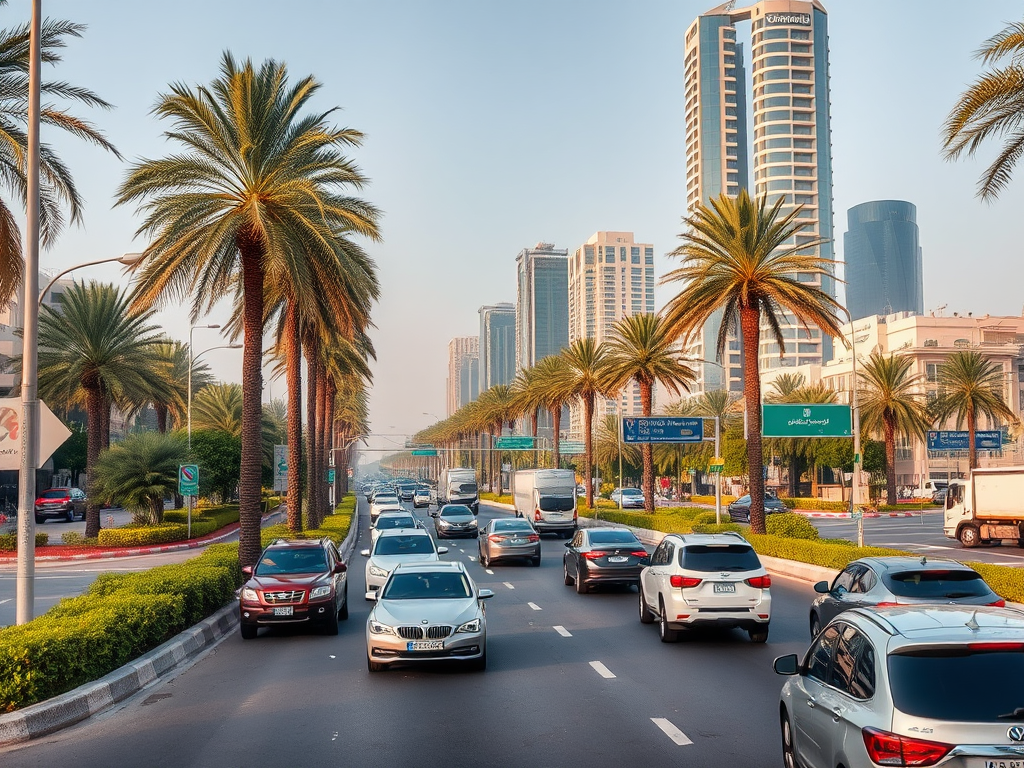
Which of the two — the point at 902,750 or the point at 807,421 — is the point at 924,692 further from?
the point at 807,421

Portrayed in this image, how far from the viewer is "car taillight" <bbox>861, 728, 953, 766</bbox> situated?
5.32 meters

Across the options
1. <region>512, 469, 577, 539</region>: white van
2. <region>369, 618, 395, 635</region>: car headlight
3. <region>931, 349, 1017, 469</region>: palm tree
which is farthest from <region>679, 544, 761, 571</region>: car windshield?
<region>931, 349, 1017, 469</region>: palm tree

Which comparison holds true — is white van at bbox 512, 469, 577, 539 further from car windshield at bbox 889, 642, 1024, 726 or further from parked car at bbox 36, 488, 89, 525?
car windshield at bbox 889, 642, 1024, 726

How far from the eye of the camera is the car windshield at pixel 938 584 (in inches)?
519

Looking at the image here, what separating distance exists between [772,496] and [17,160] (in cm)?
5717

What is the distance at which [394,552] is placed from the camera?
23.2m

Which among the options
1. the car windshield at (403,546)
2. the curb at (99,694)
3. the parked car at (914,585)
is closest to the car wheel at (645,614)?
the parked car at (914,585)

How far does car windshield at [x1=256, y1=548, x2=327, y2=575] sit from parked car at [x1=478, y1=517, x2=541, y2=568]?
13.5 metres

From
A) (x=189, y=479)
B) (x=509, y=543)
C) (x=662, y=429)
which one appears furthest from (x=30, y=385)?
(x=662, y=429)

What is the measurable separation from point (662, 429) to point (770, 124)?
13578 cm

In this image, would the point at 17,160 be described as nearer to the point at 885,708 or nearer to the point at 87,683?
the point at 87,683

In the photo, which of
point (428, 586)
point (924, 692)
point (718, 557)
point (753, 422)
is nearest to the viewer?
point (924, 692)

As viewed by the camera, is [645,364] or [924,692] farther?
[645,364]

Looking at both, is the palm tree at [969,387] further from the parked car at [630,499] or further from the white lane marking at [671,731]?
the white lane marking at [671,731]
